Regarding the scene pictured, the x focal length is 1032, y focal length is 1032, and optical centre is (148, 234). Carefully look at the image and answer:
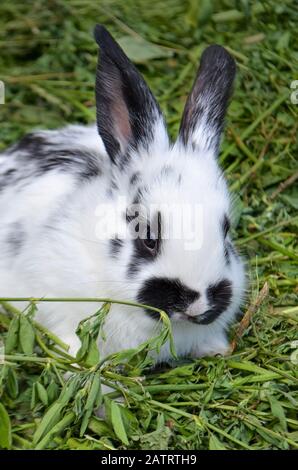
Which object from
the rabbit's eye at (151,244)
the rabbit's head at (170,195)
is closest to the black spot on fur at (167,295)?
the rabbit's head at (170,195)

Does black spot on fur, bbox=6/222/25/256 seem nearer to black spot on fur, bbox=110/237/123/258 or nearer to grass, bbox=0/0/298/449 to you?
grass, bbox=0/0/298/449

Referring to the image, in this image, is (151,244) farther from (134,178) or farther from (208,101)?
(208,101)

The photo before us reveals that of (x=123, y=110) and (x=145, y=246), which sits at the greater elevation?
(x=123, y=110)

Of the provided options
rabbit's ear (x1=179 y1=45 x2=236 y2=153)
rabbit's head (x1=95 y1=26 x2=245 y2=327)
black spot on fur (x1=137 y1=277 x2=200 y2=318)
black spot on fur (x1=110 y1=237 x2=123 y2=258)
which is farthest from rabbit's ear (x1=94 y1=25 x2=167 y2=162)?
black spot on fur (x1=137 y1=277 x2=200 y2=318)

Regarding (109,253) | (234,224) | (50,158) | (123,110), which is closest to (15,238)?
(50,158)
